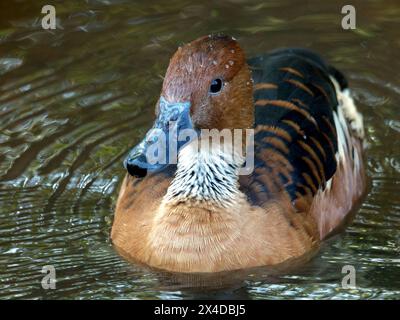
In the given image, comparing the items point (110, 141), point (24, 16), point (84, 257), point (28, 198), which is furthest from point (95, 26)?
point (84, 257)

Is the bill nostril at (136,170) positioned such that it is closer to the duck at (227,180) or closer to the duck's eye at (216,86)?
the duck at (227,180)

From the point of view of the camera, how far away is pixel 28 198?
30.7ft

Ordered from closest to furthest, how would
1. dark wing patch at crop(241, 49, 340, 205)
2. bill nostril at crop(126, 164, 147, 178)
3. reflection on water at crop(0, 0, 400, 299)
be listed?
bill nostril at crop(126, 164, 147, 178)
reflection on water at crop(0, 0, 400, 299)
dark wing patch at crop(241, 49, 340, 205)

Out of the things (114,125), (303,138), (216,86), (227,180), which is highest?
(216,86)

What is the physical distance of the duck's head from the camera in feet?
24.8

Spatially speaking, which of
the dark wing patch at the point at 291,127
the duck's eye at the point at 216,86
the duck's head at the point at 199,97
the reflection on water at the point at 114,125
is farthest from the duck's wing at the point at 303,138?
the duck's eye at the point at 216,86

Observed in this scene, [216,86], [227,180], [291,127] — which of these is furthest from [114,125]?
[216,86]

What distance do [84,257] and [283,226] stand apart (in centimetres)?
156

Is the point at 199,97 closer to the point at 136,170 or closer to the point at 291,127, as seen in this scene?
the point at 136,170

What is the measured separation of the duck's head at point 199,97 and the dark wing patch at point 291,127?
0.40m

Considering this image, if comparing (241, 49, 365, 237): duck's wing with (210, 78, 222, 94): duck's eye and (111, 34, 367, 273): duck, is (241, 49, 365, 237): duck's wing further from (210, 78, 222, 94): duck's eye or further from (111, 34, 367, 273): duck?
(210, 78, 222, 94): duck's eye

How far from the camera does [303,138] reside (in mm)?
8906

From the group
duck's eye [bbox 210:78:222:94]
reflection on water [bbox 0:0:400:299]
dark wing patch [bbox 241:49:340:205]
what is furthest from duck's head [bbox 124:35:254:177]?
reflection on water [bbox 0:0:400:299]

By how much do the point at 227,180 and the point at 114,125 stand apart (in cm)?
226
